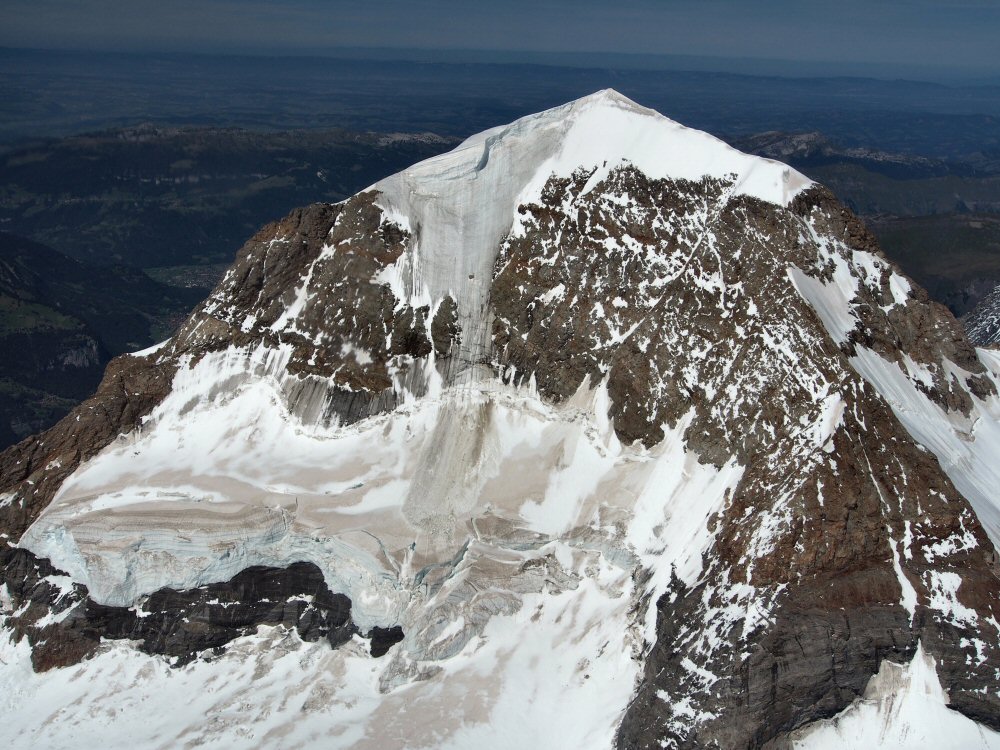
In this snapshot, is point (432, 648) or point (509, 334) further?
point (509, 334)

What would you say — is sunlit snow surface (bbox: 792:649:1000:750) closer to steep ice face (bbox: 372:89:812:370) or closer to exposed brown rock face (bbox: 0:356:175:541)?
steep ice face (bbox: 372:89:812:370)

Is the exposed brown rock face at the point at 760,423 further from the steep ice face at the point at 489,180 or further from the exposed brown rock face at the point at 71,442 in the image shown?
the exposed brown rock face at the point at 71,442

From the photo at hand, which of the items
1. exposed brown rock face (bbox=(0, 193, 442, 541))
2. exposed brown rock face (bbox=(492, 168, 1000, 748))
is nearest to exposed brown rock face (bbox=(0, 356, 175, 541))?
exposed brown rock face (bbox=(0, 193, 442, 541))

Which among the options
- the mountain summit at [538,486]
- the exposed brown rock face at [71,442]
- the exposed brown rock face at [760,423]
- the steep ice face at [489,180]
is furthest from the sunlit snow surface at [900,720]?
the exposed brown rock face at [71,442]

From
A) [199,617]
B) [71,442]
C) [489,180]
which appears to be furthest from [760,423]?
[71,442]

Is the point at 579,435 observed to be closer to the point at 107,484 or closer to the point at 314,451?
the point at 314,451

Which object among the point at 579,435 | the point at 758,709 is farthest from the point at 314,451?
the point at 758,709
